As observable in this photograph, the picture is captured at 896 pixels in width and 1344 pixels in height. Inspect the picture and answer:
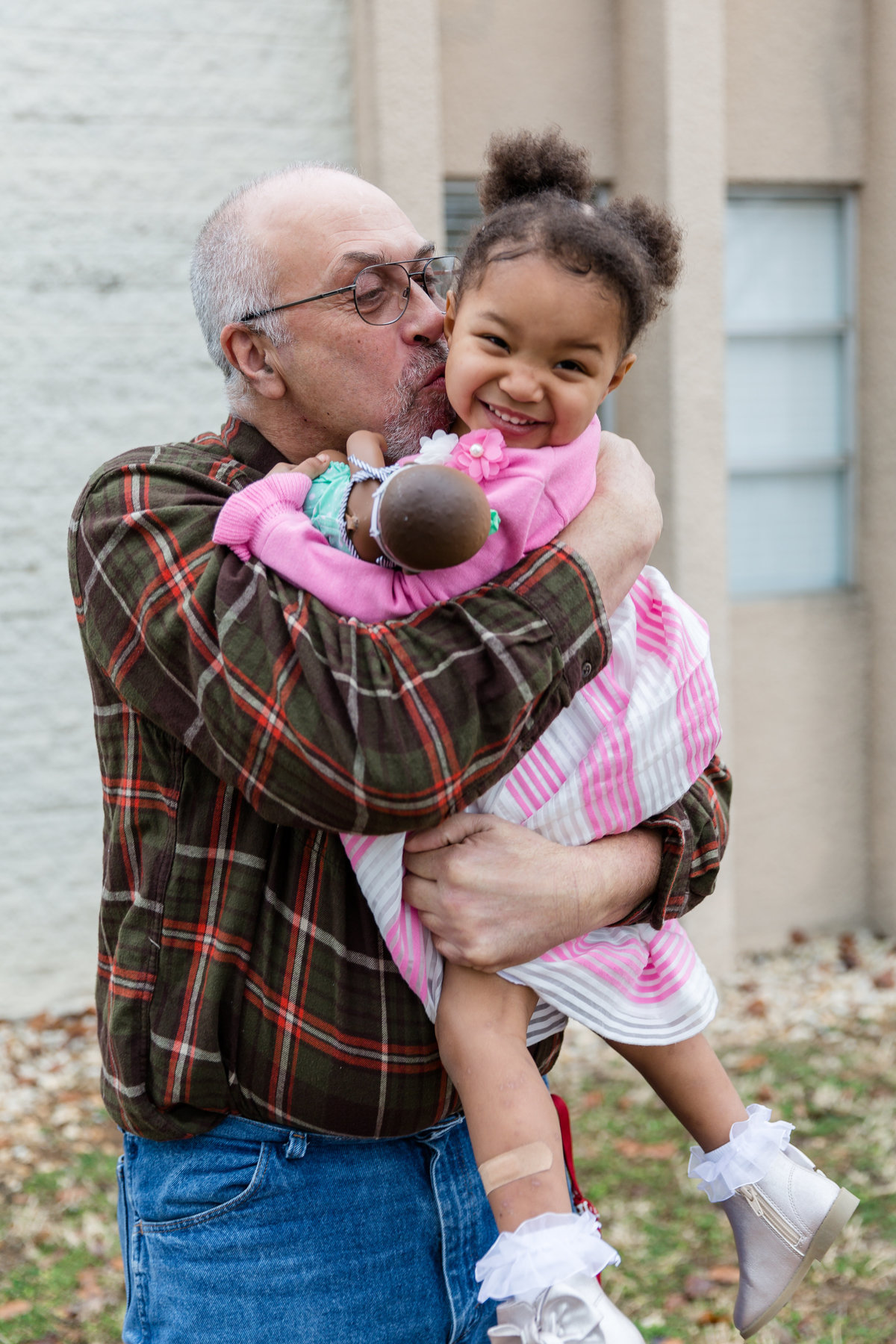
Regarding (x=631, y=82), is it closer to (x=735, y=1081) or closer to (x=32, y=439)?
(x=32, y=439)

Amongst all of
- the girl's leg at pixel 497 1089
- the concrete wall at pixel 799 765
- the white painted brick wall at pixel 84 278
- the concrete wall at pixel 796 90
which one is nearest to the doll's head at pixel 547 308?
the girl's leg at pixel 497 1089

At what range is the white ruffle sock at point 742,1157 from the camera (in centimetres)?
191

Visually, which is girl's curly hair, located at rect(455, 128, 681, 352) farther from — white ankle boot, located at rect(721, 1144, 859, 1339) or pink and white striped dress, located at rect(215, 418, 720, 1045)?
white ankle boot, located at rect(721, 1144, 859, 1339)

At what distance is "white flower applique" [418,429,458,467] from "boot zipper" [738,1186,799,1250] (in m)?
1.24

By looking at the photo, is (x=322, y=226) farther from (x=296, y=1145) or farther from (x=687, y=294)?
(x=687, y=294)

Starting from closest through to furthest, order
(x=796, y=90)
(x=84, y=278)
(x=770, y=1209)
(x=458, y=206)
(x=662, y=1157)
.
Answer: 1. (x=770, y=1209)
2. (x=662, y=1157)
3. (x=84, y=278)
4. (x=458, y=206)
5. (x=796, y=90)

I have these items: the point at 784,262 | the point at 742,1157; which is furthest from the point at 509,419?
the point at 784,262

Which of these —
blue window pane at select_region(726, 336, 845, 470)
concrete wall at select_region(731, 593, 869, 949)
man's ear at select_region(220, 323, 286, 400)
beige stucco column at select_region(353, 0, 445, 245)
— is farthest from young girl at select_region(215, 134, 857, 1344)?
blue window pane at select_region(726, 336, 845, 470)

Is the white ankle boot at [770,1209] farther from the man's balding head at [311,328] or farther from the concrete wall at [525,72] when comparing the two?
the concrete wall at [525,72]

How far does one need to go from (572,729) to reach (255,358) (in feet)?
2.71

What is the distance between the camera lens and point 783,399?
22.5ft

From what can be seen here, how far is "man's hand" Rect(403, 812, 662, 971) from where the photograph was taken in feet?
5.43

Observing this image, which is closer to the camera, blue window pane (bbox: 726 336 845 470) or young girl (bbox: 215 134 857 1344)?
young girl (bbox: 215 134 857 1344)

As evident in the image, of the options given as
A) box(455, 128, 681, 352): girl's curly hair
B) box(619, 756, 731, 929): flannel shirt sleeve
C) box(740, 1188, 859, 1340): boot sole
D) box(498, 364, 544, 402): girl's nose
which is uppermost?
box(455, 128, 681, 352): girl's curly hair
